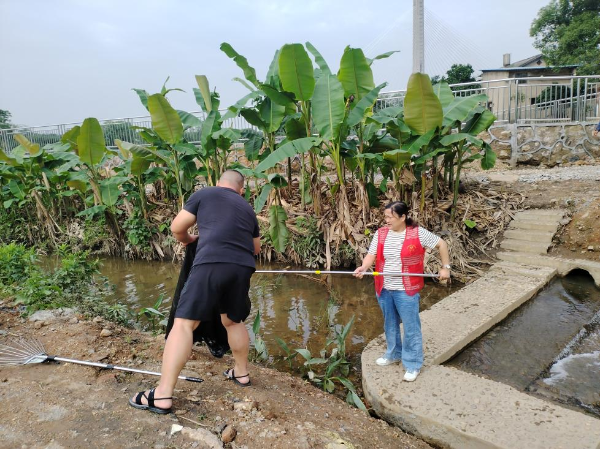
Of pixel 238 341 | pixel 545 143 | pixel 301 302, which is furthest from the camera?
pixel 545 143

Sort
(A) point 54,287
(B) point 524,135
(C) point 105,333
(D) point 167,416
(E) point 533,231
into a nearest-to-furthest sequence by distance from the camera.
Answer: (D) point 167,416 → (C) point 105,333 → (A) point 54,287 → (E) point 533,231 → (B) point 524,135

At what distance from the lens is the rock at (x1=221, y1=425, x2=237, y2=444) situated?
2.50 metres

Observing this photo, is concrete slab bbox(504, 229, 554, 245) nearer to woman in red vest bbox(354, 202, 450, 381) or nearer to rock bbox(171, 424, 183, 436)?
woman in red vest bbox(354, 202, 450, 381)

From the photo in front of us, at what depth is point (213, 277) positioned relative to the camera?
2.91m

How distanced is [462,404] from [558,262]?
389 cm

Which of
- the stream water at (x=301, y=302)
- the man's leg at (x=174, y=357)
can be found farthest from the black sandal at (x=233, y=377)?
the stream water at (x=301, y=302)

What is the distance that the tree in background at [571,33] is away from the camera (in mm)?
18219

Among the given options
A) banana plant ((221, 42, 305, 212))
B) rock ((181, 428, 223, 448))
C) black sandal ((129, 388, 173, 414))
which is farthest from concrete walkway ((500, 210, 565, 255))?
black sandal ((129, 388, 173, 414))

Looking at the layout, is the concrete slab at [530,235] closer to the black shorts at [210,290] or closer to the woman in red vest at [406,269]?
the woman in red vest at [406,269]

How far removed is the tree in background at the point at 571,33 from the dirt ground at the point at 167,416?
2115cm

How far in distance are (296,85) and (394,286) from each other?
3834 mm

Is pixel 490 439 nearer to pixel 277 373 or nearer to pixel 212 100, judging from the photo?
pixel 277 373

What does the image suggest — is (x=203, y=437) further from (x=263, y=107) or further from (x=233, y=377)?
(x=263, y=107)

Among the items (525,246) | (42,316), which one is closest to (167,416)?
(42,316)
